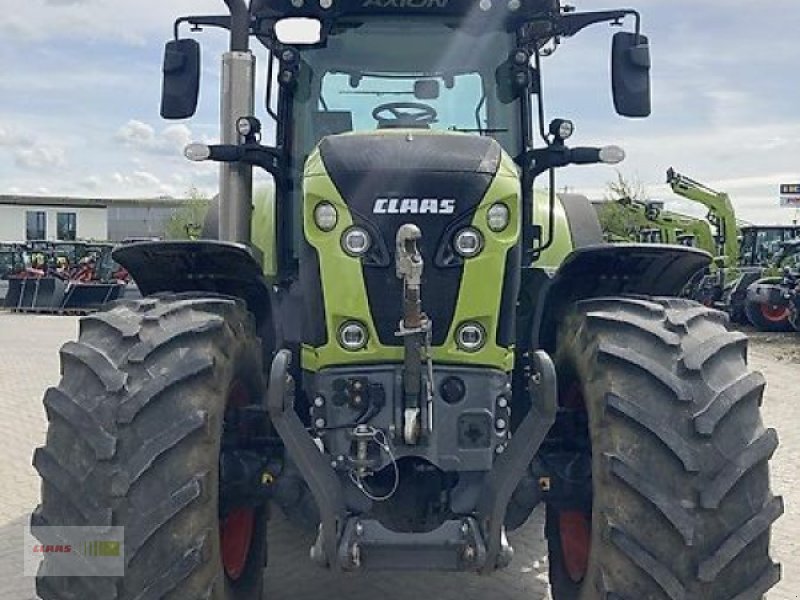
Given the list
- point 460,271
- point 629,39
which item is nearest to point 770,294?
point 629,39

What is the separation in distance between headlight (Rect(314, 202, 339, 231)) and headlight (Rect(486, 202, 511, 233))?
57cm

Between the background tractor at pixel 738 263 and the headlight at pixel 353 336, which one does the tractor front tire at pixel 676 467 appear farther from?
the background tractor at pixel 738 263

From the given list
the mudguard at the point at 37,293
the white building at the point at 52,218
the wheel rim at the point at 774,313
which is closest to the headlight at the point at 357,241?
the wheel rim at the point at 774,313

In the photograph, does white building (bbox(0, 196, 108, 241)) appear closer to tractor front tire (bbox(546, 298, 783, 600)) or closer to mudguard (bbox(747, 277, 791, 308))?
mudguard (bbox(747, 277, 791, 308))

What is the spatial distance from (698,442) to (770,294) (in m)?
16.6

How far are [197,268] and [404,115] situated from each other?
134cm

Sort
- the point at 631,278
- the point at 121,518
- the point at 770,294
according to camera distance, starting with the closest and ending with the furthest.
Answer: the point at 121,518 → the point at 631,278 → the point at 770,294

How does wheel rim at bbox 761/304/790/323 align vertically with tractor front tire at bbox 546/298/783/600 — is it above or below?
below

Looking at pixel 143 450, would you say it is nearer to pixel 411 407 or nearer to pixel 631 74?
pixel 411 407

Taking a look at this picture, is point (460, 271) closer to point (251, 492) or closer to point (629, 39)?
point (251, 492)

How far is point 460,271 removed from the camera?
352 cm

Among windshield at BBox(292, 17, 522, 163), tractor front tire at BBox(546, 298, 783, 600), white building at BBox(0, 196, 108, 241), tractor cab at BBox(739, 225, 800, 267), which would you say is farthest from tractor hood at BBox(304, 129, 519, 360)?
white building at BBox(0, 196, 108, 241)

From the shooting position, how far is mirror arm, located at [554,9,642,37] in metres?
4.58

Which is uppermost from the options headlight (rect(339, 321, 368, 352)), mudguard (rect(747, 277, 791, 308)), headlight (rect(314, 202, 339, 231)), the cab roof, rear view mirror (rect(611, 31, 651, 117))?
the cab roof
